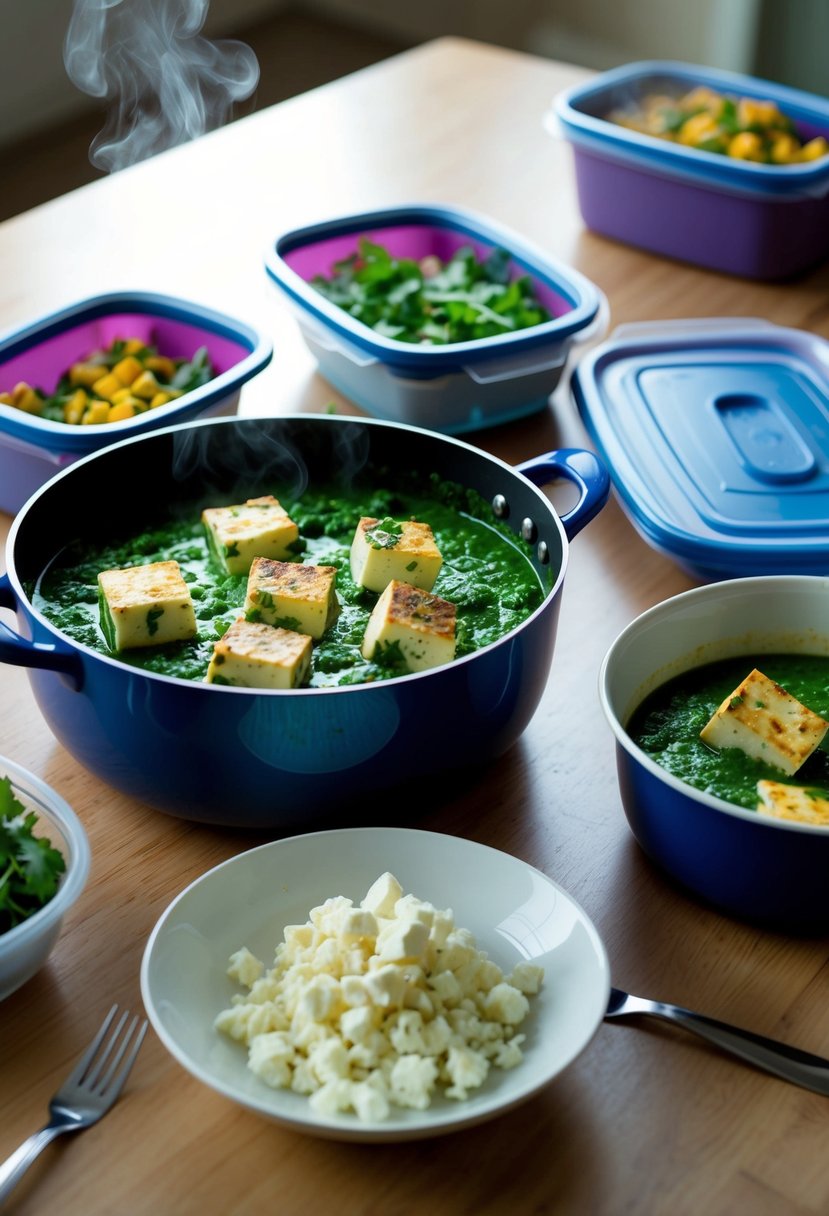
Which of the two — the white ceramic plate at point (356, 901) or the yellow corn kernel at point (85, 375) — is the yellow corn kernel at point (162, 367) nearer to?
the yellow corn kernel at point (85, 375)

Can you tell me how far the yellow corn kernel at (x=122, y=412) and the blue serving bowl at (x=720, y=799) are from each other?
0.83 meters

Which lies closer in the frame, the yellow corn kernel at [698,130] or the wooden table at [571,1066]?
the wooden table at [571,1066]

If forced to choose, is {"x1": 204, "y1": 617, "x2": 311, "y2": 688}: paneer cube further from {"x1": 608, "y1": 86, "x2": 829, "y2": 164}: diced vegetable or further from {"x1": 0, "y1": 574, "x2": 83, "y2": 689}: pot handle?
{"x1": 608, "y1": 86, "x2": 829, "y2": 164}: diced vegetable

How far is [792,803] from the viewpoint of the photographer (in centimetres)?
121

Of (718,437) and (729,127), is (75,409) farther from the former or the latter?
(729,127)

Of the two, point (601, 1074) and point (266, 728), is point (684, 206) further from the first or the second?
point (601, 1074)

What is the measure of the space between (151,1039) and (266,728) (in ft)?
0.95

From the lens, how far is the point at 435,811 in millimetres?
1428

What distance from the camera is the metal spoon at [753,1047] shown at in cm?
113

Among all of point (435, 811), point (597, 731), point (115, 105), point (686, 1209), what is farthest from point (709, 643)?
point (115, 105)

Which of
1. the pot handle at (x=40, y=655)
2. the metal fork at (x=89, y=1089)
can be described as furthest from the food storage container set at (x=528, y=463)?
the metal fork at (x=89, y=1089)

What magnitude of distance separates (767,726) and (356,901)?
423 mm

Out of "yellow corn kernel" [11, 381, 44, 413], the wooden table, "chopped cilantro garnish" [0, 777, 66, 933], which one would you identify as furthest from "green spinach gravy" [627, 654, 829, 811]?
"yellow corn kernel" [11, 381, 44, 413]

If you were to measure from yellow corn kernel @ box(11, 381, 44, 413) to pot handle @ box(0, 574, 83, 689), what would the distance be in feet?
2.27
